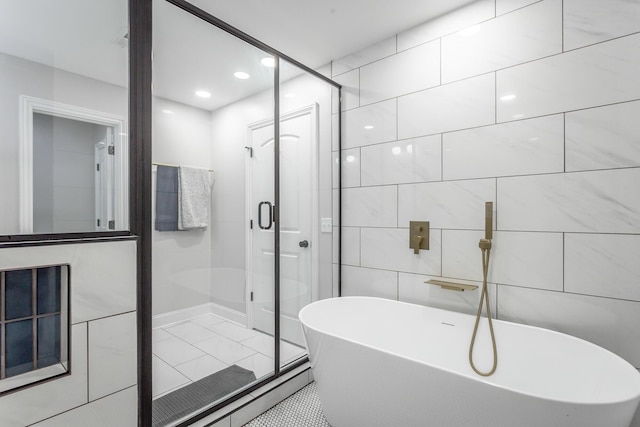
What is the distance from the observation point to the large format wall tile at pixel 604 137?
153 centimetres

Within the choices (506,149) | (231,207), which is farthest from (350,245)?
(506,149)

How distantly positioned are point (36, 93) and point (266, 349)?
1839 mm

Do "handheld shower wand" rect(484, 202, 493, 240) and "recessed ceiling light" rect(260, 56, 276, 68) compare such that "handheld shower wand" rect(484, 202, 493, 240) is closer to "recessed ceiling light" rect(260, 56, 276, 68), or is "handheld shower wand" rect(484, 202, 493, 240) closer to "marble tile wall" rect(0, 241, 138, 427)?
"recessed ceiling light" rect(260, 56, 276, 68)

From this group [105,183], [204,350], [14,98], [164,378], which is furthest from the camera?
[204,350]

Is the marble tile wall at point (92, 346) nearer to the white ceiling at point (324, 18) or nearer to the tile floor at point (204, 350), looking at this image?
the tile floor at point (204, 350)

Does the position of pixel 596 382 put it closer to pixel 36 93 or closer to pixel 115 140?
pixel 115 140

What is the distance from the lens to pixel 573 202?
169 cm

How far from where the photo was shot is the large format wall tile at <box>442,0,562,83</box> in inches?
68.5

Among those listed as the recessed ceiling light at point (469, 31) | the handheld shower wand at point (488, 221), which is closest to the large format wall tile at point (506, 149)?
the handheld shower wand at point (488, 221)

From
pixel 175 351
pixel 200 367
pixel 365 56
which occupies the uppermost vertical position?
pixel 365 56

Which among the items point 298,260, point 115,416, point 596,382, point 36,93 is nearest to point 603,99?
point 596,382

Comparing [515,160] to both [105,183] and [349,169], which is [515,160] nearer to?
[349,169]

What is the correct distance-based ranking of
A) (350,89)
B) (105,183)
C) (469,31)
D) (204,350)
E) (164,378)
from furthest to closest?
(350,89), (469,31), (204,350), (164,378), (105,183)

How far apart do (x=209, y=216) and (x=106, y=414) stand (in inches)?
40.6
